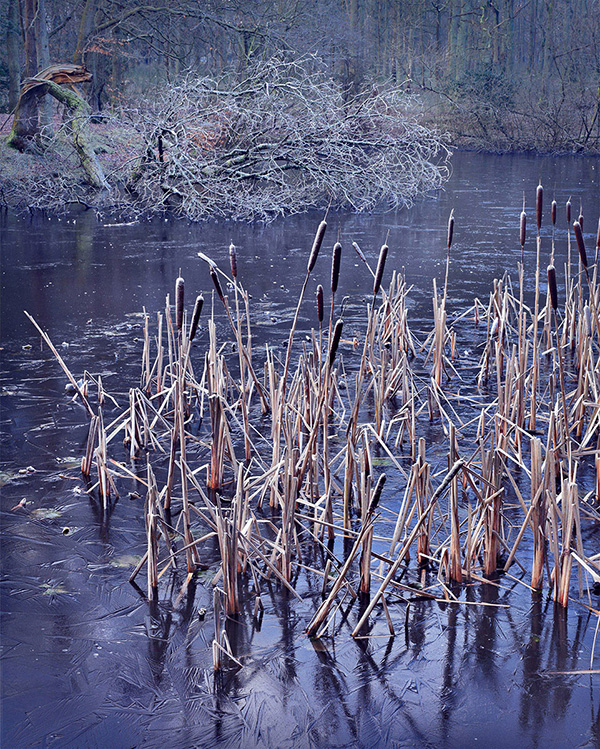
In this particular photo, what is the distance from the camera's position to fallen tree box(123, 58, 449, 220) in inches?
607

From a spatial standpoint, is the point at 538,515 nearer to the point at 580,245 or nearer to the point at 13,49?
the point at 580,245

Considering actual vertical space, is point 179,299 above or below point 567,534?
above

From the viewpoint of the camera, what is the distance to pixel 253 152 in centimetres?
1602

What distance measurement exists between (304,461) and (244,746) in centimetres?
149

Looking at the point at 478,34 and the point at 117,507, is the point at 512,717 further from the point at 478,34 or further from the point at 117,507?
the point at 478,34

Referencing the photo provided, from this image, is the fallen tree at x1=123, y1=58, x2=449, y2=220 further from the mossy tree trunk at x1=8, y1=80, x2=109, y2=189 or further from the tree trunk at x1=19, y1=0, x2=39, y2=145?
the tree trunk at x1=19, y1=0, x2=39, y2=145

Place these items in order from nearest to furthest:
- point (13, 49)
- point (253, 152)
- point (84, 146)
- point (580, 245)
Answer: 1. point (580, 245)
2. point (253, 152)
3. point (84, 146)
4. point (13, 49)

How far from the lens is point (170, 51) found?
2594 cm

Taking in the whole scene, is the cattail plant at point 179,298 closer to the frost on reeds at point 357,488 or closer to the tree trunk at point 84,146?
the frost on reeds at point 357,488

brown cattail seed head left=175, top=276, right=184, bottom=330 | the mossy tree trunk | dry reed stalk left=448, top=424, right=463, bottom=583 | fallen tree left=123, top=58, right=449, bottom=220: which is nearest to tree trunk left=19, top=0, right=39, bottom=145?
the mossy tree trunk

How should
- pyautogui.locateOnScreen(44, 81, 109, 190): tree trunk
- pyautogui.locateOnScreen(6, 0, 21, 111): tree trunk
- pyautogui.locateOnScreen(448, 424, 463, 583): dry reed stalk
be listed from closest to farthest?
1. pyautogui.locateOnScreen(448, 424, 463, 583): dry reed stalk
2. pyautogui.locateOnScreen(44, 81, 109, 190): tree trunk
3. pyautogui.locateOnScreen(6, 0, 21, 111): tree trunk

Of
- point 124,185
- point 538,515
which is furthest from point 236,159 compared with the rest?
point 538,515

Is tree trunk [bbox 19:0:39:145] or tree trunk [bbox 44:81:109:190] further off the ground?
tree trunk [bbox 19:0:39:145]

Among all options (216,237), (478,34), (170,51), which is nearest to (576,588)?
(216,237)
